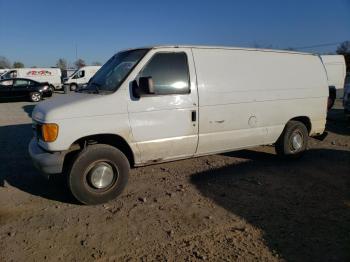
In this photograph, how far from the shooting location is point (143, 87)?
474cm

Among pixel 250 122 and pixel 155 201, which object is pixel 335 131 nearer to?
pixel 250 122

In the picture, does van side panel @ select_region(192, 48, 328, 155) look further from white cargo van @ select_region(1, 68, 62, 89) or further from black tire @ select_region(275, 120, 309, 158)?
white cargo van @ select_region(1, 68, 62, 89)

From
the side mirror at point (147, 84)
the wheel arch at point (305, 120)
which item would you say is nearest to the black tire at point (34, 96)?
the wheel arch at point (305, 120)

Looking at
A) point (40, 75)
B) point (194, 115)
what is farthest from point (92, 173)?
point (40, 75)

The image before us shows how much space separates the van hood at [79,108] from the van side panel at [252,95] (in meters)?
1.36

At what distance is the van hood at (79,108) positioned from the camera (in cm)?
443

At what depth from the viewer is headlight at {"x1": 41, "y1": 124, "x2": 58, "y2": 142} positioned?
4398 mm

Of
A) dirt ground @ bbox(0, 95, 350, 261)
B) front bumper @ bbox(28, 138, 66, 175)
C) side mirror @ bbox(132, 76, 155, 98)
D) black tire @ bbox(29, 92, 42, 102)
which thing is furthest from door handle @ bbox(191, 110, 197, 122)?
black tire @ bbox(29, 92, 42, 102)

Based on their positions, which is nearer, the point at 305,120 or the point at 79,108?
the point at 79,108

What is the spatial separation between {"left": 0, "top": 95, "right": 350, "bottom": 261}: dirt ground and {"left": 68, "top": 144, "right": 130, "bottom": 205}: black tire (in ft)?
0.44

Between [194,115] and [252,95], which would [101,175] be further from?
[252,95]

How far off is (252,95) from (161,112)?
171 cm

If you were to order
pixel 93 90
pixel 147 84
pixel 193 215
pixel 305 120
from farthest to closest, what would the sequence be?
1. pixel 305 120
2. pixel 93 90
3. pixel 147 84
4. pixel 193 215

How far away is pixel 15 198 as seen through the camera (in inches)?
199
